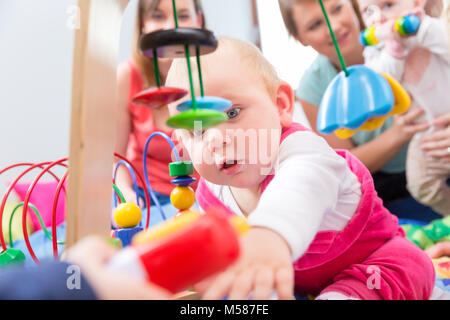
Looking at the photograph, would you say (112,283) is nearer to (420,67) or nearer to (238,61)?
(238,61)

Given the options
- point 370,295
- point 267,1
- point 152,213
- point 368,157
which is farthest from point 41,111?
point 370,295

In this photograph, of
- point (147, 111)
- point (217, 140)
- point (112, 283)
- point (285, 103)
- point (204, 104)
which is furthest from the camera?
point (147, 111)

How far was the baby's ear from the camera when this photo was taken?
0.48 meters

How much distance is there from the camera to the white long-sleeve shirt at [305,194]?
0.89 feet

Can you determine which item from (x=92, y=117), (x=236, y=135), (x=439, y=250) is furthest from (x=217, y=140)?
(x=439, y=250)

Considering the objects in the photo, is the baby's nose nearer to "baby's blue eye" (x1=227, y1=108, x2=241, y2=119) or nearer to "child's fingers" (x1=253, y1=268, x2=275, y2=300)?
"baby's blue eye" (x1=227, y1=108, x2=241, y2=119)

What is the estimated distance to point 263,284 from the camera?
0.73ft

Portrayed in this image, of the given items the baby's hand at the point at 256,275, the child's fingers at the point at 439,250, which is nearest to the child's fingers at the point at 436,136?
the child's fingers at the point at 439,250

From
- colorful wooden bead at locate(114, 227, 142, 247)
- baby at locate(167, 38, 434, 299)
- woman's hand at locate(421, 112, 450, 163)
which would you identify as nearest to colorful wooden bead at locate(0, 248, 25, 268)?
colorful wooden bead at locate(114, 227, 142, 247)

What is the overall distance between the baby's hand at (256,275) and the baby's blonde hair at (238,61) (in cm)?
22

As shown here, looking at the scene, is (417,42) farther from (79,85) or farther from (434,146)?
(79,85)

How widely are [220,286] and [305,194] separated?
0.12 meters

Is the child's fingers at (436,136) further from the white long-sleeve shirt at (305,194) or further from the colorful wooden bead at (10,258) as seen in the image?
the colorful wooden bead at (10,258)

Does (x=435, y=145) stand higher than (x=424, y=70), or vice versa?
(x=424, y=70)
